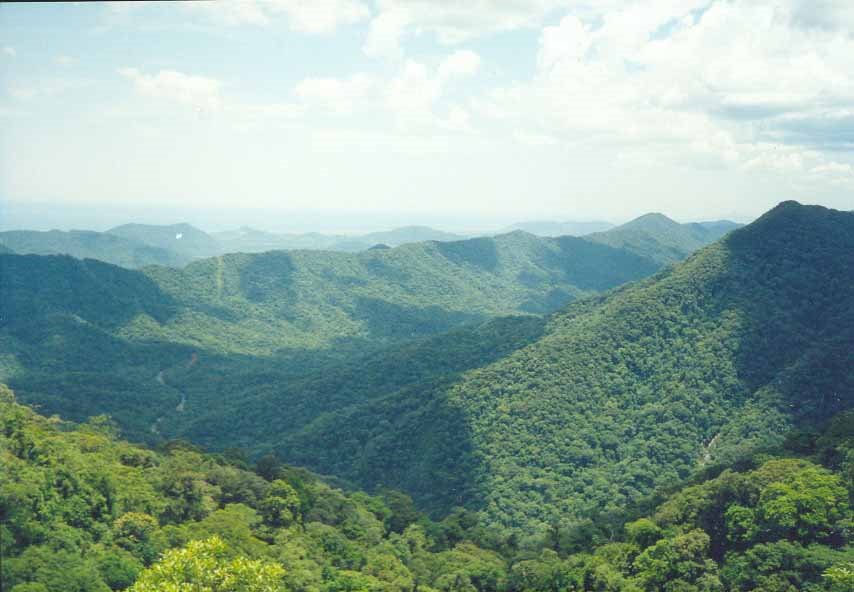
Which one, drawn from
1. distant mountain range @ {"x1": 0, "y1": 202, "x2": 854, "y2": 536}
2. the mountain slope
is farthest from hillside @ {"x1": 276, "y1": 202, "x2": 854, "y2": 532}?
the mountain slope

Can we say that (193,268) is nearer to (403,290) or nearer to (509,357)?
(403,290)

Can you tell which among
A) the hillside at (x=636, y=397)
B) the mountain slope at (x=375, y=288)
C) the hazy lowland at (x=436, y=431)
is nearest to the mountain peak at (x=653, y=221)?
the mountain slope at (x=375, y=288)

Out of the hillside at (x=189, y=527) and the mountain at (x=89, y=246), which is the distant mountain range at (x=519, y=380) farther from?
the mountain at (x=89, y=246)

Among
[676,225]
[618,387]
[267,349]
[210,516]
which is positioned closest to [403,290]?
[267,349]

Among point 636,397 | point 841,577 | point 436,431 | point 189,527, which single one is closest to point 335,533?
point 189,527

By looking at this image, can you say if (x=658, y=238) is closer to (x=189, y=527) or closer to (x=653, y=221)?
(x=653, y=221)
